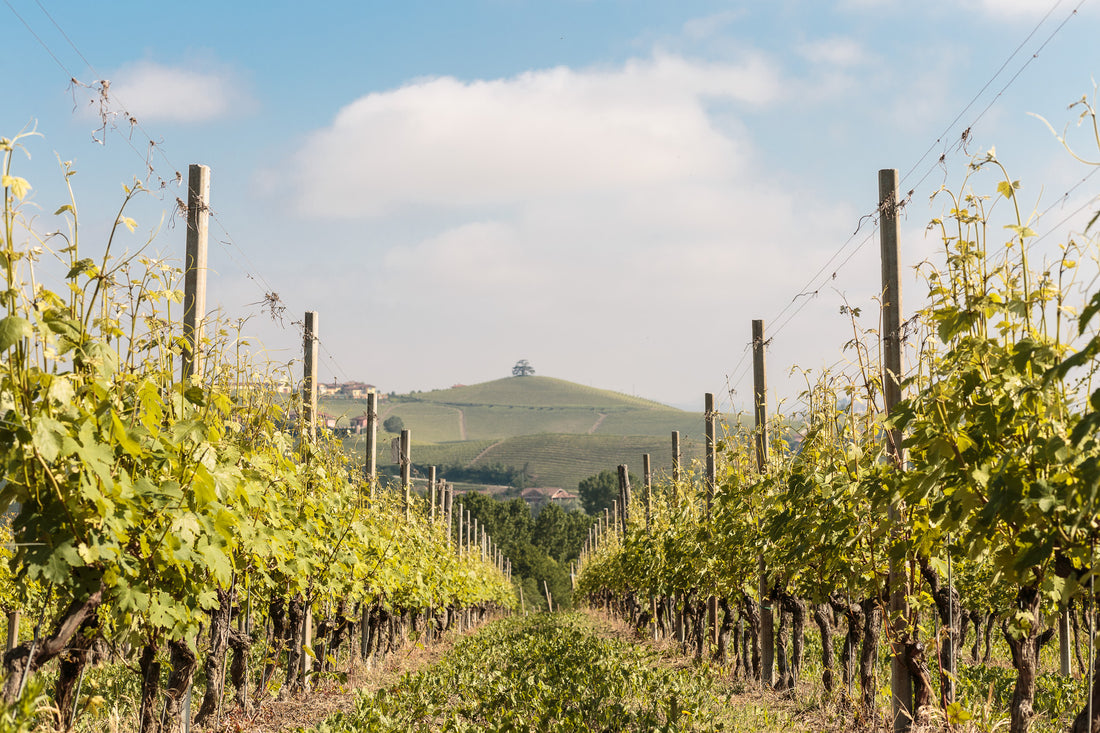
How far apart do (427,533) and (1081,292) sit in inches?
679

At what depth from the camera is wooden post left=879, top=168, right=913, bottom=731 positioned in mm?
6129

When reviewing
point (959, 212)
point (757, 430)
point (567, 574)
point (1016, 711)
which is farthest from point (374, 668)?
point (567, 574)

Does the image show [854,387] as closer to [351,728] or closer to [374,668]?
[351,728]

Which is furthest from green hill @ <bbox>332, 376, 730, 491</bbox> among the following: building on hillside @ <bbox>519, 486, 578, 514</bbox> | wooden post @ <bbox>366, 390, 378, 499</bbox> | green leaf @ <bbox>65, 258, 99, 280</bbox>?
green leaf @ <bbox>65, 258, 99, 280</bbox>

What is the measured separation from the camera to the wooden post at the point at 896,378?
20.1 feet

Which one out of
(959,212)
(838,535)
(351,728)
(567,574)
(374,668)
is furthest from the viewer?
(567,574)

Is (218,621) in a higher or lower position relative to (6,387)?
lower

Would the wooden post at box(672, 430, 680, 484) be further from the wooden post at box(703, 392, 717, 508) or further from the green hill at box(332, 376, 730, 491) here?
the green hill at box(332, 376, 730, 491)

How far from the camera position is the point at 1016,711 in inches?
184

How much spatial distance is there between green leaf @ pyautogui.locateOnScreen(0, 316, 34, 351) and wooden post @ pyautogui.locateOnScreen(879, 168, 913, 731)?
5.15m

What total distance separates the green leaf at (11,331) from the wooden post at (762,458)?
840 cm

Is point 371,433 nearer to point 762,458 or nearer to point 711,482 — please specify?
point 711,482

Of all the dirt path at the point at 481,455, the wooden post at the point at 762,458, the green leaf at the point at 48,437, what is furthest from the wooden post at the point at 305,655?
the dirt path at the point at 481,455

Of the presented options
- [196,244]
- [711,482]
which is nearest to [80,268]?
[196,244]
